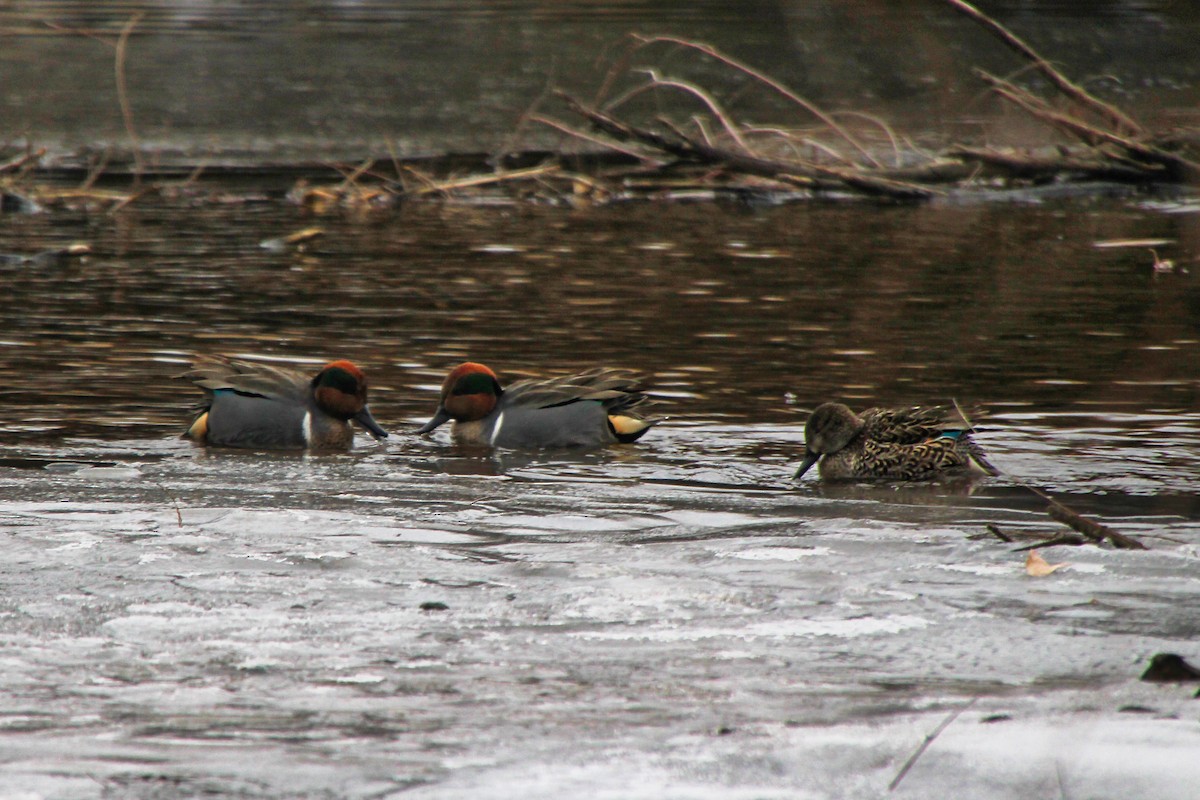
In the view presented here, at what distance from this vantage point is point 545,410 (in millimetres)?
8266

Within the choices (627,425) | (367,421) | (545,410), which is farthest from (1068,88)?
(367,421)

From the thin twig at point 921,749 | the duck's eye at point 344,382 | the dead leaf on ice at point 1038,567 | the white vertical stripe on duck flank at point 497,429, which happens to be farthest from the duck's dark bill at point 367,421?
the thin twig at point 921,749

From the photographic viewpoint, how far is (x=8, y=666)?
440cm

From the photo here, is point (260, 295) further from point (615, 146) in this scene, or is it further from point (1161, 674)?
point (1161, 674)

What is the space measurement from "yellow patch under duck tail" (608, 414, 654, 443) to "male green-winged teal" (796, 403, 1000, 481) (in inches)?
35.8

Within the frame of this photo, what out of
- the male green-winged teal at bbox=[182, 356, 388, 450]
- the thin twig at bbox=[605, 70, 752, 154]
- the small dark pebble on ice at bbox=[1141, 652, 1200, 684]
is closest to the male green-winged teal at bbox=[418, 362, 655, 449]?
the male green-winged teal at bbox=[182, 356, 388, 450]

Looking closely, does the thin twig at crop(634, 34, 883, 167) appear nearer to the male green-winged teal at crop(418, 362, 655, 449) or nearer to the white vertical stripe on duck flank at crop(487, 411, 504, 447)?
the male green-winged teal at crop(418, 362, 655, 449)

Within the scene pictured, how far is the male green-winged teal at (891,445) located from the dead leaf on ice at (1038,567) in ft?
6.58

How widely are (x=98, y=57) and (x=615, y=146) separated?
49.6ft

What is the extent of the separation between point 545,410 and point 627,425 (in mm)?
396

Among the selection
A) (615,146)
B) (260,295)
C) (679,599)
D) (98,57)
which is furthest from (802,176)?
(98,57)

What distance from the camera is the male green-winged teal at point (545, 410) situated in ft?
27.0

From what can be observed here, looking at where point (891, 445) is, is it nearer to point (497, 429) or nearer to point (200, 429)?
point (497, 429)

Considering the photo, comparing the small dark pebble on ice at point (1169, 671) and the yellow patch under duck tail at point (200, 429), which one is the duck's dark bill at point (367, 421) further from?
the small dark pebble on ice at point (1169, 671)
